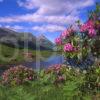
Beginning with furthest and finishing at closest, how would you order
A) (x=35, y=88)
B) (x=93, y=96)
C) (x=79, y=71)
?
(x=35, y=88)
(x=79, y=71)
(x=93, y=96)

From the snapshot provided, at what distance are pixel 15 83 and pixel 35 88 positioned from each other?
14.2ft

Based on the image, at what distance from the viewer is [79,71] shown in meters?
14.0

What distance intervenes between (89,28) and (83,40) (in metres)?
0.49

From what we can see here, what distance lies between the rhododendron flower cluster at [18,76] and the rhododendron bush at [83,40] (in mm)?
6441

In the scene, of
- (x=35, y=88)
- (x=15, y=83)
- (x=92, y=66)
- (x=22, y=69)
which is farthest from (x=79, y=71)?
(x=22, y=69)

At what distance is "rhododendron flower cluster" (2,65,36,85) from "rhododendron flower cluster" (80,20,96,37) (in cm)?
684

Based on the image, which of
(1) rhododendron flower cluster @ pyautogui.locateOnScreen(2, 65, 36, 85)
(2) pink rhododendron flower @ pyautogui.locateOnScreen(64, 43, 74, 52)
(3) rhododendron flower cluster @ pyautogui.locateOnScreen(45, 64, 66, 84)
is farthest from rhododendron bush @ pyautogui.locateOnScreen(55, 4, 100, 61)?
(1) rhododendron flower cluster @ pyautogui.locateOnScreen(2, 65, 36, 85)

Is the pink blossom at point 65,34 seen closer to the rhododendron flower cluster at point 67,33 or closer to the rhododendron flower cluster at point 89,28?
the rhododendron flower cluster at point 67,33

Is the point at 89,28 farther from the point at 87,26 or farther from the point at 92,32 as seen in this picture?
the point at 92,32

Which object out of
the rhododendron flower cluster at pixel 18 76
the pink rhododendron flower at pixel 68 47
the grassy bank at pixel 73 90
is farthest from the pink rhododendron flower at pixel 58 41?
the rhododendron flower cluster at pixel 18 76

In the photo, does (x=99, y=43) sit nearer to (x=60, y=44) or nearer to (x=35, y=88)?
(x=60, y=44)

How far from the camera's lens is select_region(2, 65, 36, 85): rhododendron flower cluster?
2009 cm

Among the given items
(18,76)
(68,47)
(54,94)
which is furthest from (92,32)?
(18,76)

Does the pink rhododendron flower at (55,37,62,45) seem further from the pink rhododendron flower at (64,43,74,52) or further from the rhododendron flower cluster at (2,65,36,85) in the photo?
the rhododendron flower cluster at (2,65,36,85)
